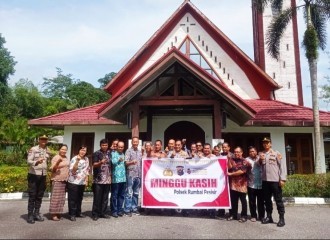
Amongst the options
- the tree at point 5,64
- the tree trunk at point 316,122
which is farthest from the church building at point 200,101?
the tree at point 5,64

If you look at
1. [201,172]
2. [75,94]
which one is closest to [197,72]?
[201,172]

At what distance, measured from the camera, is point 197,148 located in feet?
25.2

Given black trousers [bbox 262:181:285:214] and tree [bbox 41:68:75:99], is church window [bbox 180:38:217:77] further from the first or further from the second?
tree [bbox 41:68:75:99]

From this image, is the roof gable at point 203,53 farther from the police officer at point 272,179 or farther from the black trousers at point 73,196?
the police officer at point 272,179

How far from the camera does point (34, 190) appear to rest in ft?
20.0

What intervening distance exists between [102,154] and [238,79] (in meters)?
9.96

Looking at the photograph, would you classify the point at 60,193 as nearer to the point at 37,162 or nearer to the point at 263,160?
the point at 37,162

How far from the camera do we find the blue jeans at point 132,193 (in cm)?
668

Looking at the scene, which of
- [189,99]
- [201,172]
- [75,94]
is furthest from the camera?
[75,94]

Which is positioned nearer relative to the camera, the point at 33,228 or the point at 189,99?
the point at 33,228

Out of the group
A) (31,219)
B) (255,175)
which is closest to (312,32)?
(255,175)

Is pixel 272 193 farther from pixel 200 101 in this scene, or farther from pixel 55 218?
pixel 55 218

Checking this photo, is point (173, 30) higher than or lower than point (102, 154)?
higher

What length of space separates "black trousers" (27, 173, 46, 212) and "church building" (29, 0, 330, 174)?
3555 millimetres
